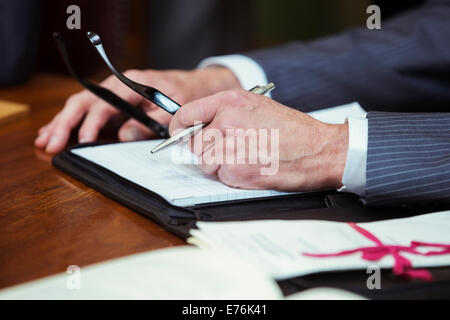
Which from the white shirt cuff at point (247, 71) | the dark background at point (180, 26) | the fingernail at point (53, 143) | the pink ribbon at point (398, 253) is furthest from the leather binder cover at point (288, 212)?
the dark background at point (180, 26)

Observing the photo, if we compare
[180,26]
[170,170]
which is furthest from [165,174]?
[180,26]

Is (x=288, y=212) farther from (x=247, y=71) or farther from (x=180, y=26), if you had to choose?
(x=180, y=26)

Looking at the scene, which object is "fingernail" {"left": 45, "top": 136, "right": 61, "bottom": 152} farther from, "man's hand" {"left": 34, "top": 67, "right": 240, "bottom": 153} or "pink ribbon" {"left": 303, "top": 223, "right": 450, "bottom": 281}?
"pink ribbon" {"left": 303, "top": 223, "right": 450, "bottom": 281}

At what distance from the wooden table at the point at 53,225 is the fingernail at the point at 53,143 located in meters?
0.02

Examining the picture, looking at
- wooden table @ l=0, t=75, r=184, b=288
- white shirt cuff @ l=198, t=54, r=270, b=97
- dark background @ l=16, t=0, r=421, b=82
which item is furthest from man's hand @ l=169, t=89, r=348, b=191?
dark background @ l=16, t=0, r=421, b=82

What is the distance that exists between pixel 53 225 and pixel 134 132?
37 cm

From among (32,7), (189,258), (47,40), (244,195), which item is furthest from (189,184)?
(47,40)

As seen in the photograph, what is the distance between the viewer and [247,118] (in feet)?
2.40

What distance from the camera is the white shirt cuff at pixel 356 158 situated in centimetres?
72

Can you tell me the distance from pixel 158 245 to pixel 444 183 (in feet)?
1.14

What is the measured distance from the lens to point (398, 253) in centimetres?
54

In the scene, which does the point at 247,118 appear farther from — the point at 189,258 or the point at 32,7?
the point at 32,7

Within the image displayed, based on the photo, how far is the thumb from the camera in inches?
38.9

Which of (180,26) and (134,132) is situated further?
(180,26)
